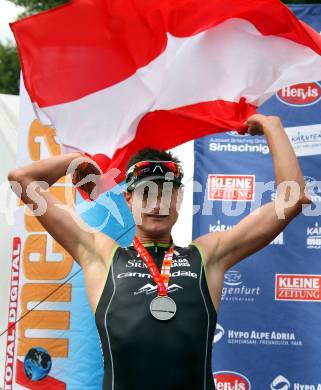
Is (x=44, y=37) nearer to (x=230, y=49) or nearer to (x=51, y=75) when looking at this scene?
(x=51, y=75)

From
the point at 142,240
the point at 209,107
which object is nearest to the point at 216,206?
the point at 209,107

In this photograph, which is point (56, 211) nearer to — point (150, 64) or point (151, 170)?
point (151, 170)

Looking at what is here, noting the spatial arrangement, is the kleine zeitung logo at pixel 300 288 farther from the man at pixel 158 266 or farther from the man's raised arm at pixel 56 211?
the man's raised arm at pixel 56 211

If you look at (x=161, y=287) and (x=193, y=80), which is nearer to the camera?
(x=161, y=287)

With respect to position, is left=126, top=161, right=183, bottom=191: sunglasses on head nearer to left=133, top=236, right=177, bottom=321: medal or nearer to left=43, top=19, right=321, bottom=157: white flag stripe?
left=133, top=236, right=177, bottom=321: medal

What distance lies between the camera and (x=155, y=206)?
3217 mm

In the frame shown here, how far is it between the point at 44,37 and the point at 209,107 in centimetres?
85

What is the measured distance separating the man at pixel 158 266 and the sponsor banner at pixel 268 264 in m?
1.05

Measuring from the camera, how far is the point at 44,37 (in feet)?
12.2

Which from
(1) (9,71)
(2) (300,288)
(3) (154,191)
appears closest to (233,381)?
(2) (300,288)

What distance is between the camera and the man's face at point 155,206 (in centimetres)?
323

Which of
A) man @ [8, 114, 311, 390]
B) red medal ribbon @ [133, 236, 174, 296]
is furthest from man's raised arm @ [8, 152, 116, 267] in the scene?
red medal ribbon @ [133, 236, 174, 296]

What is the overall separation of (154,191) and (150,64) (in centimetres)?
81

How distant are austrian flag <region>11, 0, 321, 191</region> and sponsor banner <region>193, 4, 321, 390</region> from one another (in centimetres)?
75
